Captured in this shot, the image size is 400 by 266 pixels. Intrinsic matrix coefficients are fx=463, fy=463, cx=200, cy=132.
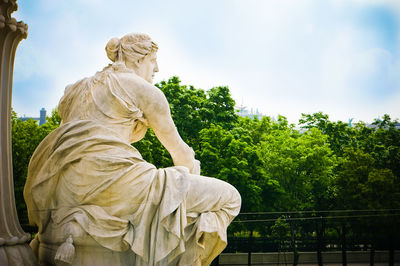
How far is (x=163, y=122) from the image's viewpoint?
159 inches

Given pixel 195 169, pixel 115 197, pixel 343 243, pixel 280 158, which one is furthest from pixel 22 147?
pixel 115 197

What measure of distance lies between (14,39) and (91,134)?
1064 millimetres

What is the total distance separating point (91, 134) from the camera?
369 cm

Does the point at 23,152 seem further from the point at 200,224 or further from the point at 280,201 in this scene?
the point at 200,224

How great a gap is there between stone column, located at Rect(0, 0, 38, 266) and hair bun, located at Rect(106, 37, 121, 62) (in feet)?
2.51

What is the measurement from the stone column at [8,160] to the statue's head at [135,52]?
815mm

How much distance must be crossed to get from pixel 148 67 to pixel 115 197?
4.54ft

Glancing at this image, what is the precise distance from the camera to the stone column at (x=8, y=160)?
3471 mm

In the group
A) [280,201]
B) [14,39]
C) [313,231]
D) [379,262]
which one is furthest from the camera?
[280,201]

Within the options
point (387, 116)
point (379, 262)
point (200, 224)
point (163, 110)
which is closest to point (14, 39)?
point (163, 110)

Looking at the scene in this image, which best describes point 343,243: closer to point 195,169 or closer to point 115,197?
point 195,169

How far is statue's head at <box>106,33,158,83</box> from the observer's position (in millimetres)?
4293

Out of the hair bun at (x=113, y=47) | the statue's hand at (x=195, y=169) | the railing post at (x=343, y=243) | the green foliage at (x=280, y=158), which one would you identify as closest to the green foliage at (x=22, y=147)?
the green foliage at (x=280, y=158)

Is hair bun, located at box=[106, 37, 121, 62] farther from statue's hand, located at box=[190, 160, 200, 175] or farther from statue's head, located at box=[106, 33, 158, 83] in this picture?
statue's hand, located at box=[190, 160, 200, 175]
